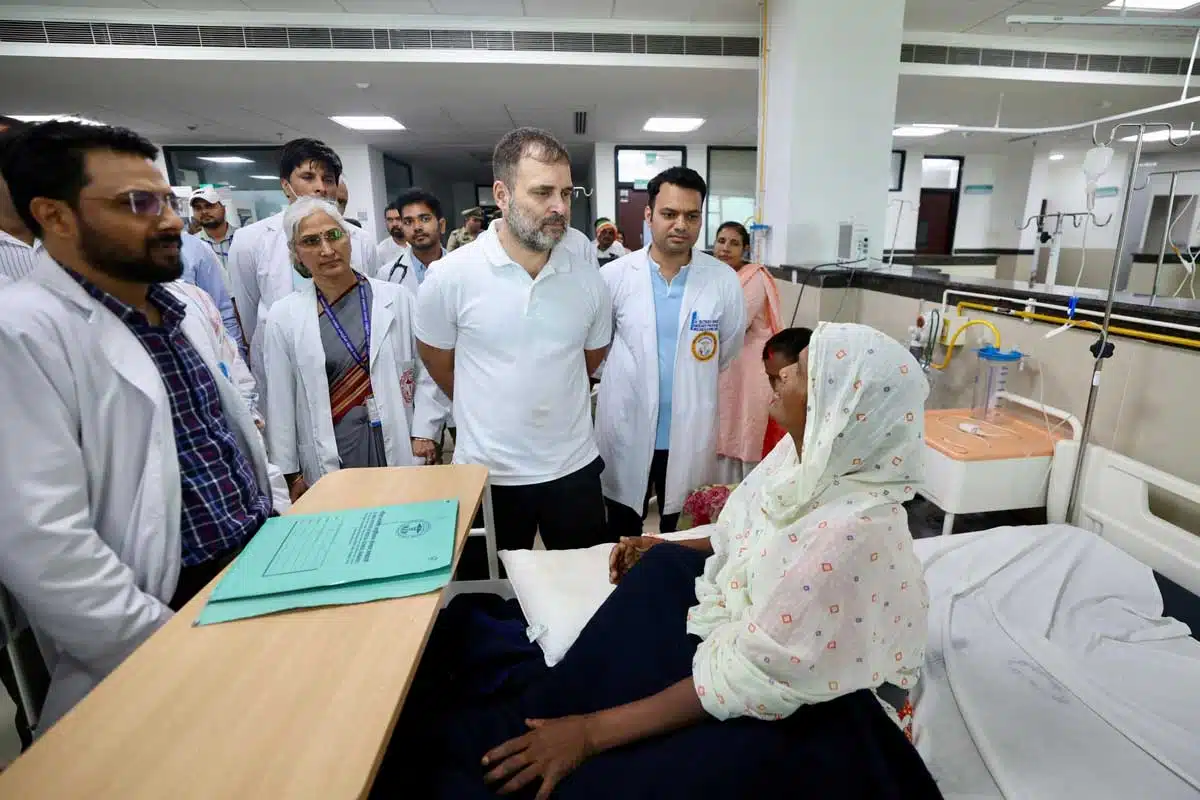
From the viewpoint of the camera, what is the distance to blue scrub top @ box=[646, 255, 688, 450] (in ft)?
6.82

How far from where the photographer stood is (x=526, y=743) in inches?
36.9

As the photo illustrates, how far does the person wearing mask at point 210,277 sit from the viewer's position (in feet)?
8.98

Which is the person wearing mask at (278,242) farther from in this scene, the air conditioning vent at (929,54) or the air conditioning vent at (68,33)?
the air conditioning vent at (929,54)

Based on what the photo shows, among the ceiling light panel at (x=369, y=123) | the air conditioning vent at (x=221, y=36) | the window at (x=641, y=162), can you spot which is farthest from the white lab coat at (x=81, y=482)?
the window at (x=641, y=162)

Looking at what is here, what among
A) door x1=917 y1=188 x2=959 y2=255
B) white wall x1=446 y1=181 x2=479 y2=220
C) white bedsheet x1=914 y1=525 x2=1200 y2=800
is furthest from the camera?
white wall x1=446 y1=181 x2=479 y2=220

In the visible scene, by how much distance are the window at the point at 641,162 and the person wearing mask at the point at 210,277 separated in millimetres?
6604

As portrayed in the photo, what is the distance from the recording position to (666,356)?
2084 mm

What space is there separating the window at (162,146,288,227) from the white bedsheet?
880 centimetres

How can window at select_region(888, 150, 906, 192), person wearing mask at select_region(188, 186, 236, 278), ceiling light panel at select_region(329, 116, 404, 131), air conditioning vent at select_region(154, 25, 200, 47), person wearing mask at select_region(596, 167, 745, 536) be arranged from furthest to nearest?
1. window at select_region(888, 150, 906, 192)
2. ceiling light panel at select_region(329, 116, 404, 131)
3. air conditioning vent at select_region(154, 25, 200, 47)
4. person wearing mask at select_region(188, 186, 236, 278)
5. person wearing mask at select_region(596, 167, 745, 536)

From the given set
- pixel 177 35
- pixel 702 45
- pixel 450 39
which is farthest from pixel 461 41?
pixel 177 35

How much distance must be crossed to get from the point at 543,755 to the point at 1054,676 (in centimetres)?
110

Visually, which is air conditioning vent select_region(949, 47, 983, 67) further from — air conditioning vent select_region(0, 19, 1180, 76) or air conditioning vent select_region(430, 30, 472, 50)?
air conditioning vent select_region(430, 30, 472, 50)

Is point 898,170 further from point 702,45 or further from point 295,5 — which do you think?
point 295,5

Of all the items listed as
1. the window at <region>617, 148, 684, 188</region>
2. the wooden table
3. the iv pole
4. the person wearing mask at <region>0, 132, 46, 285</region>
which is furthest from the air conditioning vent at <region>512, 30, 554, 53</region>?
the wooden table
